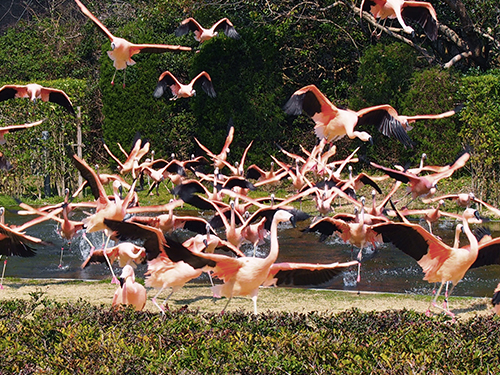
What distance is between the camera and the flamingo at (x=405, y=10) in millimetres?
8658

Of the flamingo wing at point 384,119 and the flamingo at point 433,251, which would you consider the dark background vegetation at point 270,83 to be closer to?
the flamingo wing at point 384,119

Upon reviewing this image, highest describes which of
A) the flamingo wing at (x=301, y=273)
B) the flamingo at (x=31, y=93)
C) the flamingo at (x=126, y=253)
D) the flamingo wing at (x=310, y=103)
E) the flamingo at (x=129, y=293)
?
the flamingo wing at (x=310, y=103)

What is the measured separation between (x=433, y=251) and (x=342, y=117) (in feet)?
9.94

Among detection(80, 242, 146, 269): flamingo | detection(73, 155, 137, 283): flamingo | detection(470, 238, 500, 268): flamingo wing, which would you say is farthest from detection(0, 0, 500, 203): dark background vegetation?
detection(80, 242, 146, 269): flamingo

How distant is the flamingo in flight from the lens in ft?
27.4

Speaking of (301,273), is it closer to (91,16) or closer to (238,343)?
(238,343)

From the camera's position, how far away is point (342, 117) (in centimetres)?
868

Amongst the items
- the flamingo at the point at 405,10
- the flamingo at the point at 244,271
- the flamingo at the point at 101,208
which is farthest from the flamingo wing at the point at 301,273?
the flamingo at the point at 405,10

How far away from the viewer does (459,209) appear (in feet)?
38.2

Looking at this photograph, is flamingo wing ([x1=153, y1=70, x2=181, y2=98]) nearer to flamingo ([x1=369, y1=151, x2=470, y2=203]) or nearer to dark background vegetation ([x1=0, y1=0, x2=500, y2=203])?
dark background vegetation ([x1=0, y1=0, x2=500, y2=203])

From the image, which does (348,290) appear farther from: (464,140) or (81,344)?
(464,140)

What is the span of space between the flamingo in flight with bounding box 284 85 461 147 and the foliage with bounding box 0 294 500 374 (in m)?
3.75

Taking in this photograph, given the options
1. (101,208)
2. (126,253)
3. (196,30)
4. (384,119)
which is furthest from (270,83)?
(126,253)

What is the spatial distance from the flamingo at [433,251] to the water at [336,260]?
100cm
